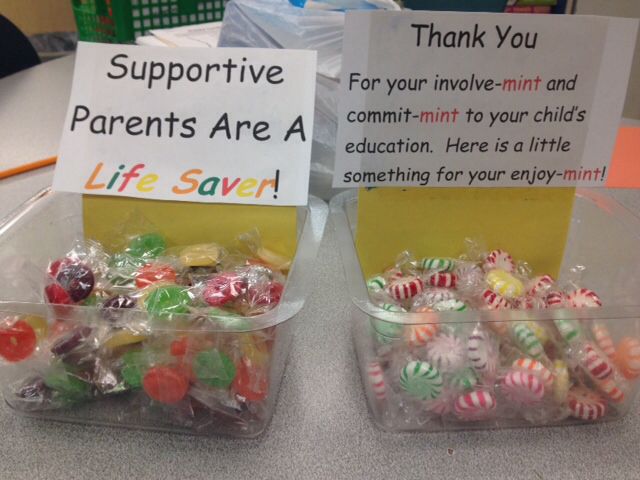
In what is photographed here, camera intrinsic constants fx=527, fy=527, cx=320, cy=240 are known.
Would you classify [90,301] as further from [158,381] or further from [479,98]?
[479,98]

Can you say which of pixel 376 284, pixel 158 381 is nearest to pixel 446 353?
pixel 376 284

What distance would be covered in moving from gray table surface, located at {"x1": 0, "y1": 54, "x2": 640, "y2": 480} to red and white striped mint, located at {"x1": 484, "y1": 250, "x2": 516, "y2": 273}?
0.64ft

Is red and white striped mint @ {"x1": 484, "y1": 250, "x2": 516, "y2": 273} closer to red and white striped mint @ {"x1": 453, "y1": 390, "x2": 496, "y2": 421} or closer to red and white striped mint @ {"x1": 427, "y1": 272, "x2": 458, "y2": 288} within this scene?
red and white striped mint @ {"x1": 427, "y1": 272, "x2": 458, "y2": 288}

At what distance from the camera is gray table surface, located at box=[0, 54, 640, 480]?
48cm

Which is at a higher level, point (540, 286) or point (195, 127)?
point (195, 127)

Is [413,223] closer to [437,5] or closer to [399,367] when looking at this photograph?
[399,367]

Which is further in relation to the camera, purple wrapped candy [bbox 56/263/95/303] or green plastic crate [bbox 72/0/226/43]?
green plastic crate [bbox 72/0/226/43]

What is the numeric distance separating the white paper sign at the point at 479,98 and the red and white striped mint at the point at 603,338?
7.6 inches

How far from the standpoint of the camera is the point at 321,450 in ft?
1.63

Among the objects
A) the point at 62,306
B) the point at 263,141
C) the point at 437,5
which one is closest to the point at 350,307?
the point at 263,141

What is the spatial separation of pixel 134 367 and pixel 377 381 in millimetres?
232

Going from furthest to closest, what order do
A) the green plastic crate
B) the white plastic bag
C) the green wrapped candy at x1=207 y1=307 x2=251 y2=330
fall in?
the green plastic crate, the white plastic bag, the green wrapped candy at x1=207 y1=307 x2=251 y2=330

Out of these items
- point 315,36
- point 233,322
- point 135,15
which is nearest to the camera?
point 233,322

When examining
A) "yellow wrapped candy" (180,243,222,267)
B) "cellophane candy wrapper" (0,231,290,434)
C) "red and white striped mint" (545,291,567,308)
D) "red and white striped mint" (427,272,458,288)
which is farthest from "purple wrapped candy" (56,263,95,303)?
"red and white striped mint" (545,291,567,308)
